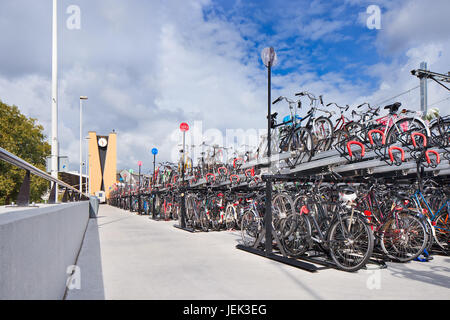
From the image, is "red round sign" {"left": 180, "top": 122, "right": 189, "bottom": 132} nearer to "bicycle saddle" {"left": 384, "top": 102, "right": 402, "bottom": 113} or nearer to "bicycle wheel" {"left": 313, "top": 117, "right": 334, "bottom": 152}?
"bicycle wheel" {"left": 313, "top": 117, "right": 334, "bottom": 152}

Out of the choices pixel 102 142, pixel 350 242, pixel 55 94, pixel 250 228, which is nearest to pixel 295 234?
pixel 350 242

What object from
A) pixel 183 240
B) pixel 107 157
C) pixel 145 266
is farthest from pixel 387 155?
pixel 107 157

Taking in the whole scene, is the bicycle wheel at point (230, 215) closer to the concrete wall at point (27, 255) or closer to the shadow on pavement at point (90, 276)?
the shadow on pavement at point (90, 276)

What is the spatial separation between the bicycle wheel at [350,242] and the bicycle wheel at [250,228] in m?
1.92

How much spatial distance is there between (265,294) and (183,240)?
15.5 feet

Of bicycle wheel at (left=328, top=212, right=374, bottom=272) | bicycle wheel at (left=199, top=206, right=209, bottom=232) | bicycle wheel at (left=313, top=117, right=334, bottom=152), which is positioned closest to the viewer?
bicycle wheel at (left=328, top=212, right=374, bottom=272)

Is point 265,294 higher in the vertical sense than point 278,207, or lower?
lower

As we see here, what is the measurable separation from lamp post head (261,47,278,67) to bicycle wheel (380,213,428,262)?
3.55 meters

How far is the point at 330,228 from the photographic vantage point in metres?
4.73

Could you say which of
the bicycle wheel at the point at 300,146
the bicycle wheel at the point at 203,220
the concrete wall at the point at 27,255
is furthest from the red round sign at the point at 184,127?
the concrete wall at the point at 27,255

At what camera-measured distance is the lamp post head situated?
20.8 feet

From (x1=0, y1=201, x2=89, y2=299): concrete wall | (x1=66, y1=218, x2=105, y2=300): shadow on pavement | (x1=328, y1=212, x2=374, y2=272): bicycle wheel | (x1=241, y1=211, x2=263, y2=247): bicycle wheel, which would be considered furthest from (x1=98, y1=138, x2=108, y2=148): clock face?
(x1=0, y1=201, x2=89, y2=299): concrete wall

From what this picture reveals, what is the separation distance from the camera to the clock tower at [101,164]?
5594 cm
